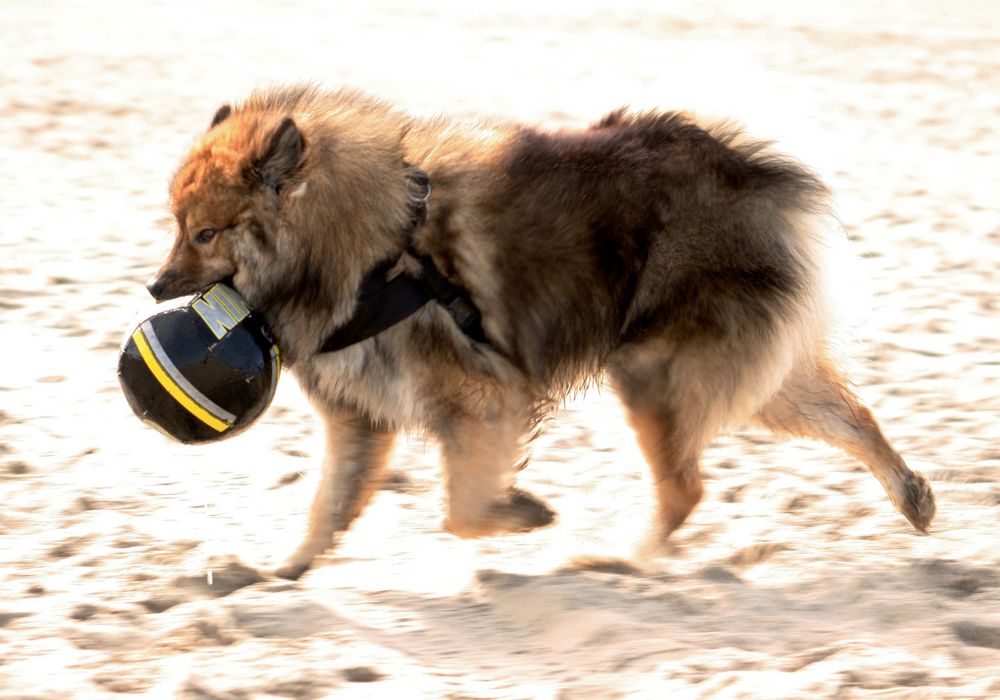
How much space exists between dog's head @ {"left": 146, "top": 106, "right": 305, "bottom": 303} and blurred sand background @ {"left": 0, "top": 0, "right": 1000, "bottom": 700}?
0.33 m

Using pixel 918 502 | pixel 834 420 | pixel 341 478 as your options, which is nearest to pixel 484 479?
pixel 341 478

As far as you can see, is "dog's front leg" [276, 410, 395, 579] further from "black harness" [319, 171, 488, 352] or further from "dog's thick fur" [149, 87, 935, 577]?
"black harness" [319, 171, 488, 352]

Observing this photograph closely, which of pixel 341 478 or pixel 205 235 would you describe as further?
pixel 341 478

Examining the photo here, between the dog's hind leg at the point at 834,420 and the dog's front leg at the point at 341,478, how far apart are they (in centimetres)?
141

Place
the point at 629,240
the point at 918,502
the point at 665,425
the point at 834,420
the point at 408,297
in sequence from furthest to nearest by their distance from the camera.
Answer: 1. the point at 834,420
2. the point at 918,502
3. the point at 665,425
4. the point at 629,240
5. the point at 408,297

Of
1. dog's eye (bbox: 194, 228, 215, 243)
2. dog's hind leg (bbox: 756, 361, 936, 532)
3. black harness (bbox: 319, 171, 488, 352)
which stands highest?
dog's eye (bbox: 194, 228, 215, 243)

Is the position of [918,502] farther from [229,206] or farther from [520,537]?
[229,206]

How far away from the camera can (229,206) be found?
3.90 m

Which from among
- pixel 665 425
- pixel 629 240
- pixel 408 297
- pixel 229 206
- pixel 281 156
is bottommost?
pixel 665 425

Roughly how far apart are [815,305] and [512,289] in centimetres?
101

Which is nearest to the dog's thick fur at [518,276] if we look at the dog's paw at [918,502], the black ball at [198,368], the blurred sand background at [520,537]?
the black ball at [198,368]

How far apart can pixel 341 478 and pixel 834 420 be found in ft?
5.76

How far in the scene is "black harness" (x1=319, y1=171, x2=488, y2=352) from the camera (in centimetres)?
404

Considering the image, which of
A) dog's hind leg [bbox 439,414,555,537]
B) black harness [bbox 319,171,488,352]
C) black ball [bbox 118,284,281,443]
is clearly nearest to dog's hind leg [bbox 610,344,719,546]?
dog's hind leg [bbox 439,414,555,537]
